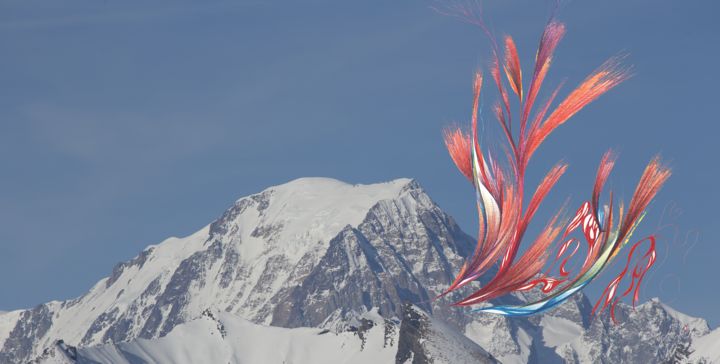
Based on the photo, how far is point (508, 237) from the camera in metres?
106

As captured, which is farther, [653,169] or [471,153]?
[471,153]

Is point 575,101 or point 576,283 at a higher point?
point 575,101

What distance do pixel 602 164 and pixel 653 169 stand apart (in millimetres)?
4024

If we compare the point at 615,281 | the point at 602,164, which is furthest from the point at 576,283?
the point at 602,164

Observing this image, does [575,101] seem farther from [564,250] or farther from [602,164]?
[564,250]

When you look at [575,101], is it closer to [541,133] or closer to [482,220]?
[541,133]

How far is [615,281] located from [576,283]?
104 inches

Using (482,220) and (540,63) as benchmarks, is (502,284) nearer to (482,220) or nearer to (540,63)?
(482,220)

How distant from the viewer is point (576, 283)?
4247 inches

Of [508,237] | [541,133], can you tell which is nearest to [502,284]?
[508,237]

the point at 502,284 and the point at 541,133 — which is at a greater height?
the point at 541,133

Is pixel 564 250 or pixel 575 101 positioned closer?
pixel 575 101

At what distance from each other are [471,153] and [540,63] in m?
10.1

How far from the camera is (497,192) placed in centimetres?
10825
